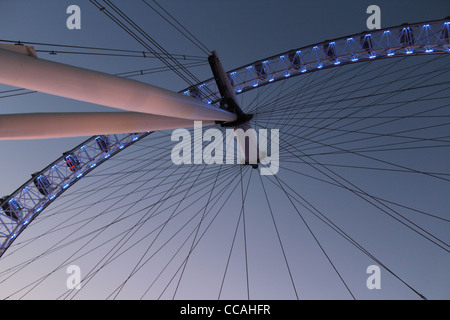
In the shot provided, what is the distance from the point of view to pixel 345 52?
14.9m

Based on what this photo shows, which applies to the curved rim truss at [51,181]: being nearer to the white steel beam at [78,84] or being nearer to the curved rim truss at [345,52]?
the curved rim truss at [345,52]

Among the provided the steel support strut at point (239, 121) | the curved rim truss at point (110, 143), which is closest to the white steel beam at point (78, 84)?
the steel support strut at point (239, 121)

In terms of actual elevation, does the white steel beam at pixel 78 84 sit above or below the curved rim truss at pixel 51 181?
above

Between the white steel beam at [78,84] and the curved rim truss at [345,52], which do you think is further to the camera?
the curved rim truss at [345,52]

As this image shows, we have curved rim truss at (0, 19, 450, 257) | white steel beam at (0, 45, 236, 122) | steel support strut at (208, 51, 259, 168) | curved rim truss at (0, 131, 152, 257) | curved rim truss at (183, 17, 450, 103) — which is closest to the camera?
white steel beam at (0, 45, 236, 122)

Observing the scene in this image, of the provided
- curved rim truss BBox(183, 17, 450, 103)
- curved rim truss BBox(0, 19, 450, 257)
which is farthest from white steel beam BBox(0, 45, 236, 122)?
curved rim truss BBox(0, 19, 450, 257)

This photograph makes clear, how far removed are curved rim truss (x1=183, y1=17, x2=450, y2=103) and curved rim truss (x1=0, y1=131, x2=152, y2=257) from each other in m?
4.57

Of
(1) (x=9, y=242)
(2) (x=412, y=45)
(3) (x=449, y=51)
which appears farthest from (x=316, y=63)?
(1) (x=9, y=242)

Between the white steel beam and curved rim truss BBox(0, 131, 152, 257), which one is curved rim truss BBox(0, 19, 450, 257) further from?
the white steel beam

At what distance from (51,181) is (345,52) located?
1445 centimetres

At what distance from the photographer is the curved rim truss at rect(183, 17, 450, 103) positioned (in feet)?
41.6

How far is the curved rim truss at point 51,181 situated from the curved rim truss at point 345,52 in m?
4.57

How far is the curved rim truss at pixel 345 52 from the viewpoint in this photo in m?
12.7

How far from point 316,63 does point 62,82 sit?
12904 millimetres
